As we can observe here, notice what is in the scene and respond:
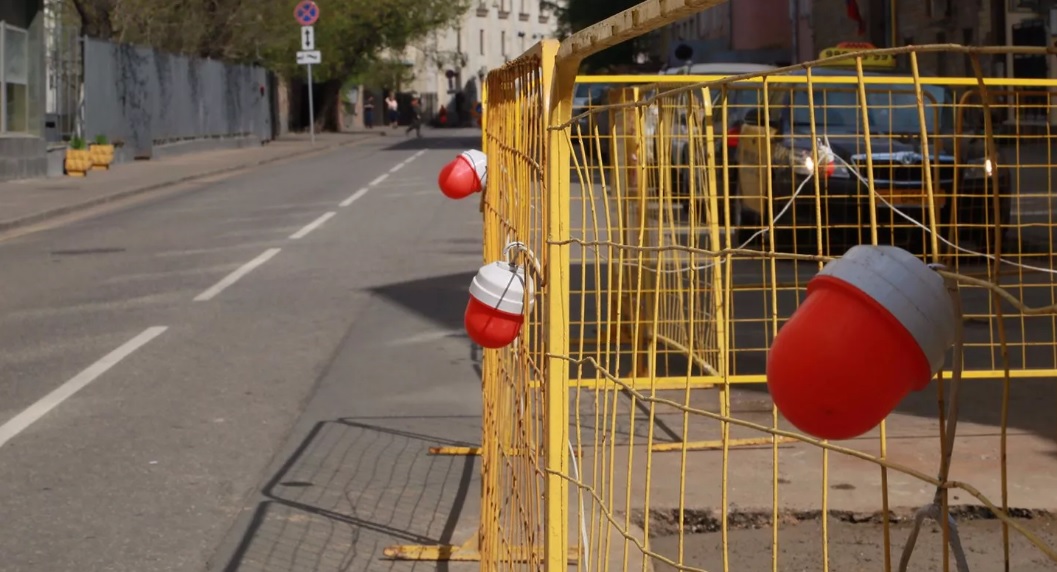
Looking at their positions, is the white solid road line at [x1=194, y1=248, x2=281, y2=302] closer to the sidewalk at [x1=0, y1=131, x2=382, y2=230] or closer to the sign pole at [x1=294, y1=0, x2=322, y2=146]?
the sidewalk at [x1=0, y1=131, x2=382, y2=230]

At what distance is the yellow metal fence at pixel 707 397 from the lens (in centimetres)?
207

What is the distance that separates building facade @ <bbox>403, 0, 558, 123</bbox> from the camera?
286ft

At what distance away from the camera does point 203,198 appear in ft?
74.7

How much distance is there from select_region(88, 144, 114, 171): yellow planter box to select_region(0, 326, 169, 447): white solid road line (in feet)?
68.5

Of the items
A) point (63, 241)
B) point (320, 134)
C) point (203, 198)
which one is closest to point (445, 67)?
point (320, 134)

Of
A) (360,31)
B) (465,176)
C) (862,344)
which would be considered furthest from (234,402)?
(360,31)

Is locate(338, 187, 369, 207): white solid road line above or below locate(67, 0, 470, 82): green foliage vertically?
below

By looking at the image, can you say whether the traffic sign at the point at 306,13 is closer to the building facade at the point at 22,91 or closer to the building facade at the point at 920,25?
the building facade at the point at 920,25

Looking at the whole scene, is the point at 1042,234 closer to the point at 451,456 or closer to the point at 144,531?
the point at 451,456

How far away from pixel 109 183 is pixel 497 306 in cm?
2329

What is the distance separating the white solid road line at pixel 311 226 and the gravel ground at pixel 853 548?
36.1 feet

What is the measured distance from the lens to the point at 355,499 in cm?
567

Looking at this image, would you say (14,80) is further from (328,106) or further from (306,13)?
(328,106)

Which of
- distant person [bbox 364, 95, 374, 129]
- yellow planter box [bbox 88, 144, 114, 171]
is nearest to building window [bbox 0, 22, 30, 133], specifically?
yellow planter box [bbox 88, 144, 114, 171]
